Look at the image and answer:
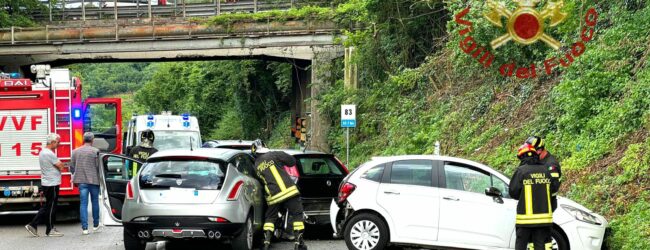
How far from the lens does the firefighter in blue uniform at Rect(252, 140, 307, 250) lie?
11.9m

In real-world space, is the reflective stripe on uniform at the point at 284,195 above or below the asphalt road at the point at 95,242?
above

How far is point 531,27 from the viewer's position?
1806 centimetres

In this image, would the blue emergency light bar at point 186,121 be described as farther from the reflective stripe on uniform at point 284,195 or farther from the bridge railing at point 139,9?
the bridge railing at point 139,9

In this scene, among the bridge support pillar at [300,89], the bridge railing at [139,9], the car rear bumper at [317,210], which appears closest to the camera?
the car rear bumper at [317,210]

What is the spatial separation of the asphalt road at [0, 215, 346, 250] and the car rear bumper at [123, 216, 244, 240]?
1687mm

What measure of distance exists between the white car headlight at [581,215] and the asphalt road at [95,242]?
369cm

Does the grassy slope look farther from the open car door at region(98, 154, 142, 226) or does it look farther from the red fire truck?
the red fire truck

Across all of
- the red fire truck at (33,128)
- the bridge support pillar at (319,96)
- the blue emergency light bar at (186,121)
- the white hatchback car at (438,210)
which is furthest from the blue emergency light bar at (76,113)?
the bridge support pillar at (319,96)

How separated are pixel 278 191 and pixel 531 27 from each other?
8483 mm

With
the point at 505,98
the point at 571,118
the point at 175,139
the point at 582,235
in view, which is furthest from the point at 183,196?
the point at 175,139

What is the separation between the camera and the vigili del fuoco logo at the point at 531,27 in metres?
17.6

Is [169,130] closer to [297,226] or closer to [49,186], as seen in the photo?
[49,186]

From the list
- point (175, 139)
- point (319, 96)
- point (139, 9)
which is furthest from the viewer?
point (139, 9)

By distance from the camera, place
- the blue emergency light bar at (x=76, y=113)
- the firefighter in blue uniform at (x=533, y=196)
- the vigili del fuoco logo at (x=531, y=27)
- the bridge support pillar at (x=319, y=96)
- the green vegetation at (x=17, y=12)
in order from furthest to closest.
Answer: the green vegetation at (x=17, y=12) → the bridge support pillar at (x=319, y=96) → the vigili del fuoco logo at (x=531, y=27) → the blue emergency light bar at (x=76, y=113) → the firefighter in blue uniform at (x=533, y=196)
